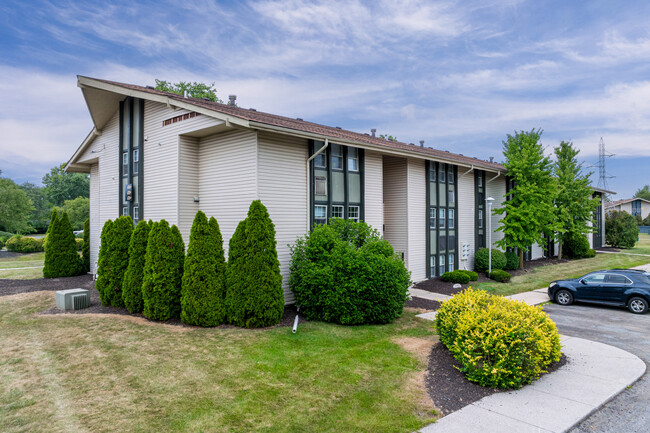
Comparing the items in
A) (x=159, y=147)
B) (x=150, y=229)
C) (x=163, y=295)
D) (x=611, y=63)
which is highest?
(x=611, y=63)

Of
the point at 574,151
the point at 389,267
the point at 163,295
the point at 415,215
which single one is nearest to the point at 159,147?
the point at 163,295

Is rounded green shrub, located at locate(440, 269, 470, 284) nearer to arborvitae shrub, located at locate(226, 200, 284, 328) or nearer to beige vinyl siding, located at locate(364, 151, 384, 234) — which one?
beige vinyl siding, located at locate(364, 151, 384, 234)

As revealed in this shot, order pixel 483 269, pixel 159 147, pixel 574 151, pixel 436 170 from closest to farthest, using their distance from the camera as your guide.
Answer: pixel 159 147 < pixel 436 170 < pixel 483 269 < pixel 574 151

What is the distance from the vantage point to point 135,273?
10641mm

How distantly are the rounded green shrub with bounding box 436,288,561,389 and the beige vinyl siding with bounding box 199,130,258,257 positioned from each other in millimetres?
7309

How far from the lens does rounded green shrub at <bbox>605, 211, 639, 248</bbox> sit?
1403 inches

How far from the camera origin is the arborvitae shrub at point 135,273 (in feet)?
34.9

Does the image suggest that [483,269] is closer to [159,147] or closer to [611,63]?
[611,63]

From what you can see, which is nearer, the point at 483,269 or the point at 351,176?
the point at 351,176

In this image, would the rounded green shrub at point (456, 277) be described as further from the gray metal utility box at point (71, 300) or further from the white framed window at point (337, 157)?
the gray metal utility box at point (71, 300)

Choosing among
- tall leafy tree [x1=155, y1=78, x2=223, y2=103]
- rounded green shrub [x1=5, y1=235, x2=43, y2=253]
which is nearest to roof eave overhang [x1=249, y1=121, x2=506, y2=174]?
tall leafy tree [x1=155, y1=78, x2=223, y2=103]

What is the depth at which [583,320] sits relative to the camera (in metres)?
11.3

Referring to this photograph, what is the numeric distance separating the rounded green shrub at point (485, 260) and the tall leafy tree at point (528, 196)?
101 centimetres

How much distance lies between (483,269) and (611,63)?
11.3m
